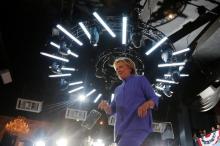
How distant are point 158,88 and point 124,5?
6.64 feet

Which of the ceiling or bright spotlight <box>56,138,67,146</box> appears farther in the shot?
bright spotlight <box>56,138,67,146</box>

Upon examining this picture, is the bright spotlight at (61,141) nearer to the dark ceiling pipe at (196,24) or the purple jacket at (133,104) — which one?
the dark ceiling pipe at (196,24)

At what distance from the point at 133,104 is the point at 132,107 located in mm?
25

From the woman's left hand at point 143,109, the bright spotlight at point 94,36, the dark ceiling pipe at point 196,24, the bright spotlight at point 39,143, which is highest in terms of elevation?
the dark ceiling pipe at point 196,24

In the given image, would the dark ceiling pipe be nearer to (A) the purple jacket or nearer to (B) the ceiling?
(B) the ceiling

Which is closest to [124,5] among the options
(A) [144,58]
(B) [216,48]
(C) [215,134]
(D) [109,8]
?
(D) [109,8]

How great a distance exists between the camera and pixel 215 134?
17.8 feet

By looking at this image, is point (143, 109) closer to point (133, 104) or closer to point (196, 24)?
point (133, 104)

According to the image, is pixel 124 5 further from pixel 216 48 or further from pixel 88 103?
A: pixel 88 103

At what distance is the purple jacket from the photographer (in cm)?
185

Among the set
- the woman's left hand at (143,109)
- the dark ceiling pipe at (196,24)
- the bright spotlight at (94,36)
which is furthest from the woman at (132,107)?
the dark ceiling pipe at (196,24)

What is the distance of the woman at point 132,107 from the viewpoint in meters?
1.78

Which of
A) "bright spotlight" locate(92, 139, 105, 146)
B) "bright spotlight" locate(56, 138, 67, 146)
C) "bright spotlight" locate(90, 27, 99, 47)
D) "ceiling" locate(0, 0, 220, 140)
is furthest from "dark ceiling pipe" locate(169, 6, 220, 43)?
"bright spotlight" locate(56, 138, 67, 146)

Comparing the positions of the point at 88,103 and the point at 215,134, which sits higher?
the point at 88,103
